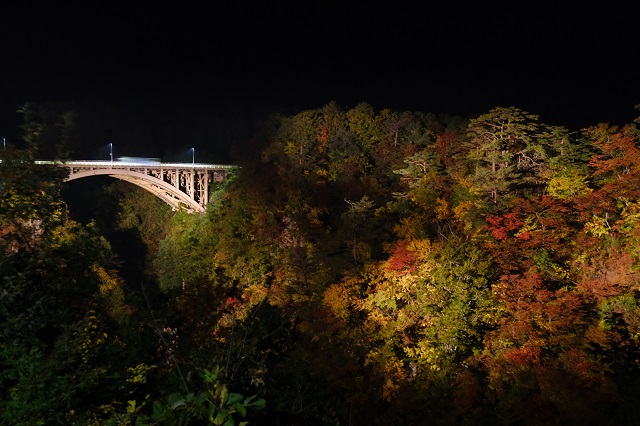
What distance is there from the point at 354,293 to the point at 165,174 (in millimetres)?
17677

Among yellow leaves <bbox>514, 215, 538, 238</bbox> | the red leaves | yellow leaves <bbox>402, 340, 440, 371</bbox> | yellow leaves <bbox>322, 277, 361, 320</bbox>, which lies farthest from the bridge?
the red leaves

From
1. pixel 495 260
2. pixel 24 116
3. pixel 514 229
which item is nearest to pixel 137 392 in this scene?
pixel 24 116

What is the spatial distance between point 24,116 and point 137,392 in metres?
3.37

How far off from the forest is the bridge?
1197mm

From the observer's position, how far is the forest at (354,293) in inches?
160

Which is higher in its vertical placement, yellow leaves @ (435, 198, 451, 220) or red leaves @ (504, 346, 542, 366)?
yellow leaves @ (435, 198, 451, 220)

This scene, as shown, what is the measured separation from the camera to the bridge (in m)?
24.6

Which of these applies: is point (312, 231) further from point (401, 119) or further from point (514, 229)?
point (401, 119)

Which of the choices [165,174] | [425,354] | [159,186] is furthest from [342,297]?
[165,174]

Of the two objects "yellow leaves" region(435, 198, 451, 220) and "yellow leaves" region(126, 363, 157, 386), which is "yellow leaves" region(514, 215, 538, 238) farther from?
"yellow leaves" region(126, 363, 157, 386)

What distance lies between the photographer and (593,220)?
44.2ft

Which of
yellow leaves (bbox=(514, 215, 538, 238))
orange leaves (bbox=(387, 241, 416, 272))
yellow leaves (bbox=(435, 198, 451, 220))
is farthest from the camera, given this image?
yellow leaves (bbox=(435, 198, 451, 220))

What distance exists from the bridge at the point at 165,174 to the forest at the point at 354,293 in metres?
1.20

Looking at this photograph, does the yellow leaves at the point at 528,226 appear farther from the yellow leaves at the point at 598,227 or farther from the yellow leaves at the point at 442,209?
the yellow leaves at the point at 442,209
